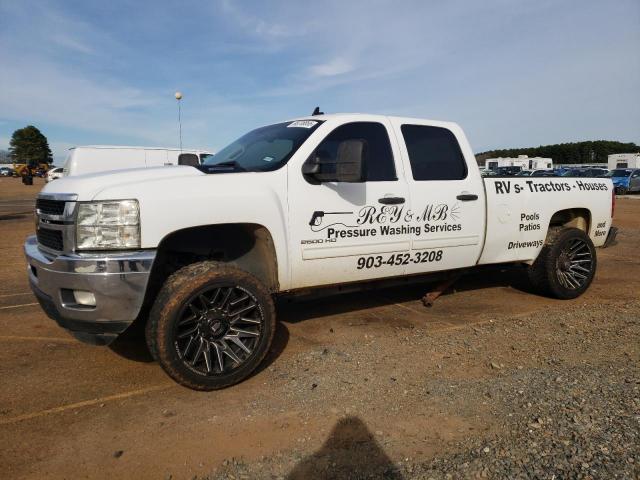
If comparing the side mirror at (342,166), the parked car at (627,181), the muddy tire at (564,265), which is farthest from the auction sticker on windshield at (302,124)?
the parked car at (627,181)

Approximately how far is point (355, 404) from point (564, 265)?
355cm

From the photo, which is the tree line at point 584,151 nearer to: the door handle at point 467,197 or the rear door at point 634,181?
the rear door at point 634,181

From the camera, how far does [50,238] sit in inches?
130

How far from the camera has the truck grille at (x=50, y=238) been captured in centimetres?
318

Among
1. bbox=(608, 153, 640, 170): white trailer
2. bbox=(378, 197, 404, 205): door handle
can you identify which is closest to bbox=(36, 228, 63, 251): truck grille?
bbox=(378, 197, 404, 205): door handle

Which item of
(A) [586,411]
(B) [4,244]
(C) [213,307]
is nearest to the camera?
(A) [586,411]

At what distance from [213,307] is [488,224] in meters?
2.94

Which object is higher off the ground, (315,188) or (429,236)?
(315,188)

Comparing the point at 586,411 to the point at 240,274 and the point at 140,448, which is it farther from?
the point at 140,448

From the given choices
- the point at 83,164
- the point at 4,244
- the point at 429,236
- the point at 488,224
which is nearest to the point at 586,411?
the point at 429,236

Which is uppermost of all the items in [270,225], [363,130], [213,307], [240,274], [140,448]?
[363,130]

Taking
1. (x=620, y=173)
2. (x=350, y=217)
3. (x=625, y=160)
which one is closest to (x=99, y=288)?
(x=350, y=217)

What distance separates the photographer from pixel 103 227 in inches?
118

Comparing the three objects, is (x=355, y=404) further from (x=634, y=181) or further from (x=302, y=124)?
(x=634, y=181)
